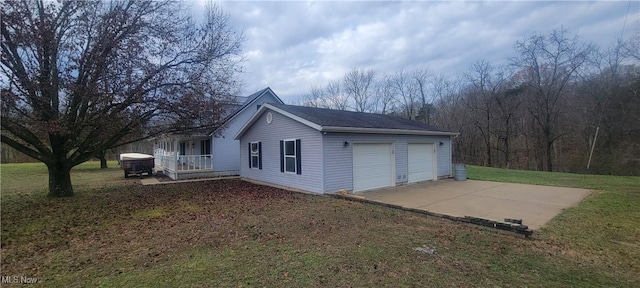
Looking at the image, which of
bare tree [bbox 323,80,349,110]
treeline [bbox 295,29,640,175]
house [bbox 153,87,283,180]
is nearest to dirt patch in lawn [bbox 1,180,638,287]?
house [bbox 153,87,283,180]

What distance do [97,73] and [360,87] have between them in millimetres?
28731

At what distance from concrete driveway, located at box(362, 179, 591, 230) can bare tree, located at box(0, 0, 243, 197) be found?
25.7 ft

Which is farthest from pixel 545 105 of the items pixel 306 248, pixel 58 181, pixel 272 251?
pixel 58 181

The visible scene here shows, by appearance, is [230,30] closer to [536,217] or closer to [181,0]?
[181,0]

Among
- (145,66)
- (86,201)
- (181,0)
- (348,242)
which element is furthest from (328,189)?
(181,0)

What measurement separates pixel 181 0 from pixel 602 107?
27.4 m

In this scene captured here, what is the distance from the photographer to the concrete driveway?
7.23 meters

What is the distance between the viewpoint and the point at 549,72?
936 inches

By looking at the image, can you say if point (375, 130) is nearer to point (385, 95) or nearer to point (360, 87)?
point (385, 95)

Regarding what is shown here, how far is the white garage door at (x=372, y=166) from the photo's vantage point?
11.0 m

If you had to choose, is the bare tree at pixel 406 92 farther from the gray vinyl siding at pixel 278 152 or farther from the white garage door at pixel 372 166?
the gray vinyl siding at pixel 278 152

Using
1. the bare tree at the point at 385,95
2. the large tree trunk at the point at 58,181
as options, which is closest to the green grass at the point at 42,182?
the large tree trunk at the point at 58,181

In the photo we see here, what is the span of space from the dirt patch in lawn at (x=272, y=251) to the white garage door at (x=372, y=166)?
2951 millimetres

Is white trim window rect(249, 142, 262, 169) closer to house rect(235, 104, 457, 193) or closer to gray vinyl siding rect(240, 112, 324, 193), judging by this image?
house rect(235, 104, 457, 193)
